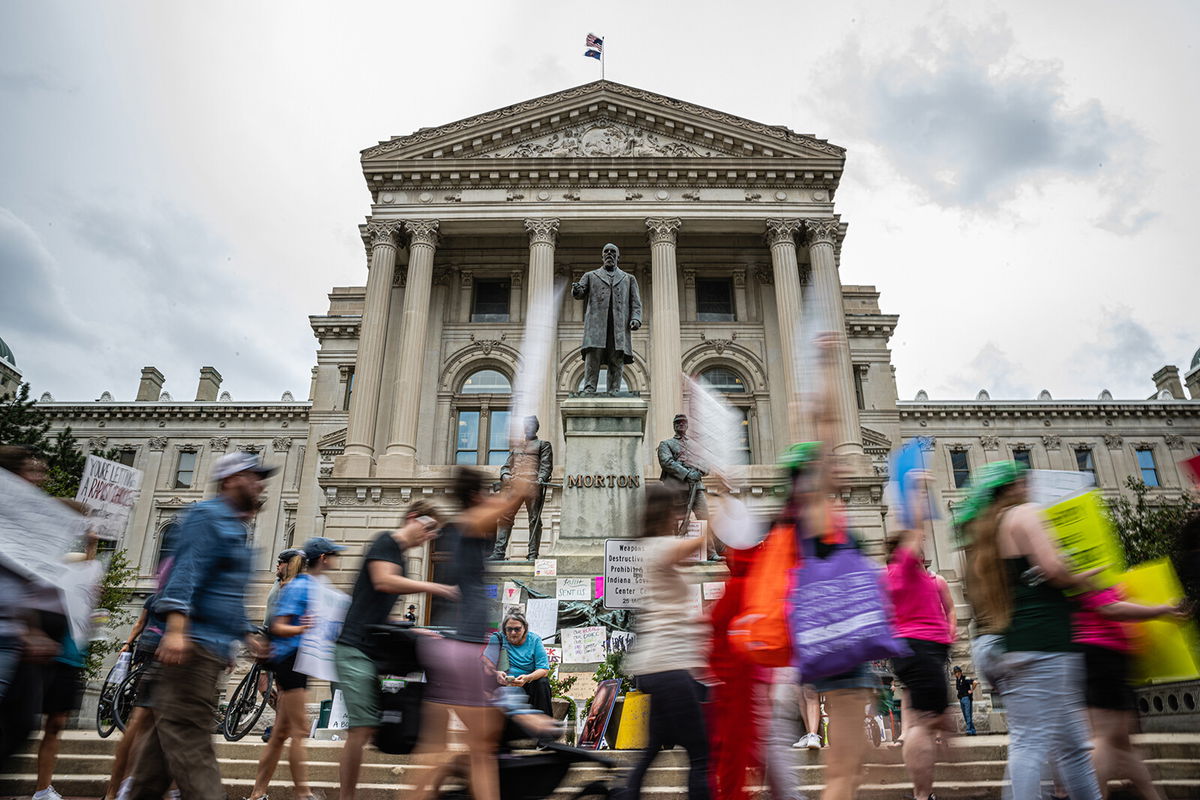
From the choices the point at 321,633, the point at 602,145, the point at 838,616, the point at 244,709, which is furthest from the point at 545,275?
the point at 838,616

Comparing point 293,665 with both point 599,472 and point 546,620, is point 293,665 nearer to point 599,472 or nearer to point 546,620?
point 546,620

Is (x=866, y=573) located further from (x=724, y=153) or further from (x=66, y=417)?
(x=66, y=417)

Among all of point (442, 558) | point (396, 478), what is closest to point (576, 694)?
point (442, 558)

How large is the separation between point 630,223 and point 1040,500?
27.5 m

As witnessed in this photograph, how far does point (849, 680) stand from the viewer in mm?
3584

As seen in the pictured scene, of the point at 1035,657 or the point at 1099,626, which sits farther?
the point at 1099,626

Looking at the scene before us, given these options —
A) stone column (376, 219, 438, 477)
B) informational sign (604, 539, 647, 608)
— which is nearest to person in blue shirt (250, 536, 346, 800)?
informational sign (604, 539, 647, 608)

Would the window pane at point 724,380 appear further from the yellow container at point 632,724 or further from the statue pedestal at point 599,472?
the yellow container at point 632,724

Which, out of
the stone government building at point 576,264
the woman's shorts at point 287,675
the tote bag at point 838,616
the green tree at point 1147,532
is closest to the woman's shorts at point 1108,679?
the tote bag at point 838,616

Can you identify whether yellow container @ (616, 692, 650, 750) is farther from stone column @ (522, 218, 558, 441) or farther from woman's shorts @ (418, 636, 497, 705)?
stone column @ (522, 218, 558, 441)

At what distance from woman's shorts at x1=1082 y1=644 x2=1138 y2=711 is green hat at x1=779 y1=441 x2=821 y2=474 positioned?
74.5 inches

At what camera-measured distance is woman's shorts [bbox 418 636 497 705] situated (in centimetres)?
404

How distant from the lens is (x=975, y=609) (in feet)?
15.4

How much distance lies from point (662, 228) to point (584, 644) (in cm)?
2278
